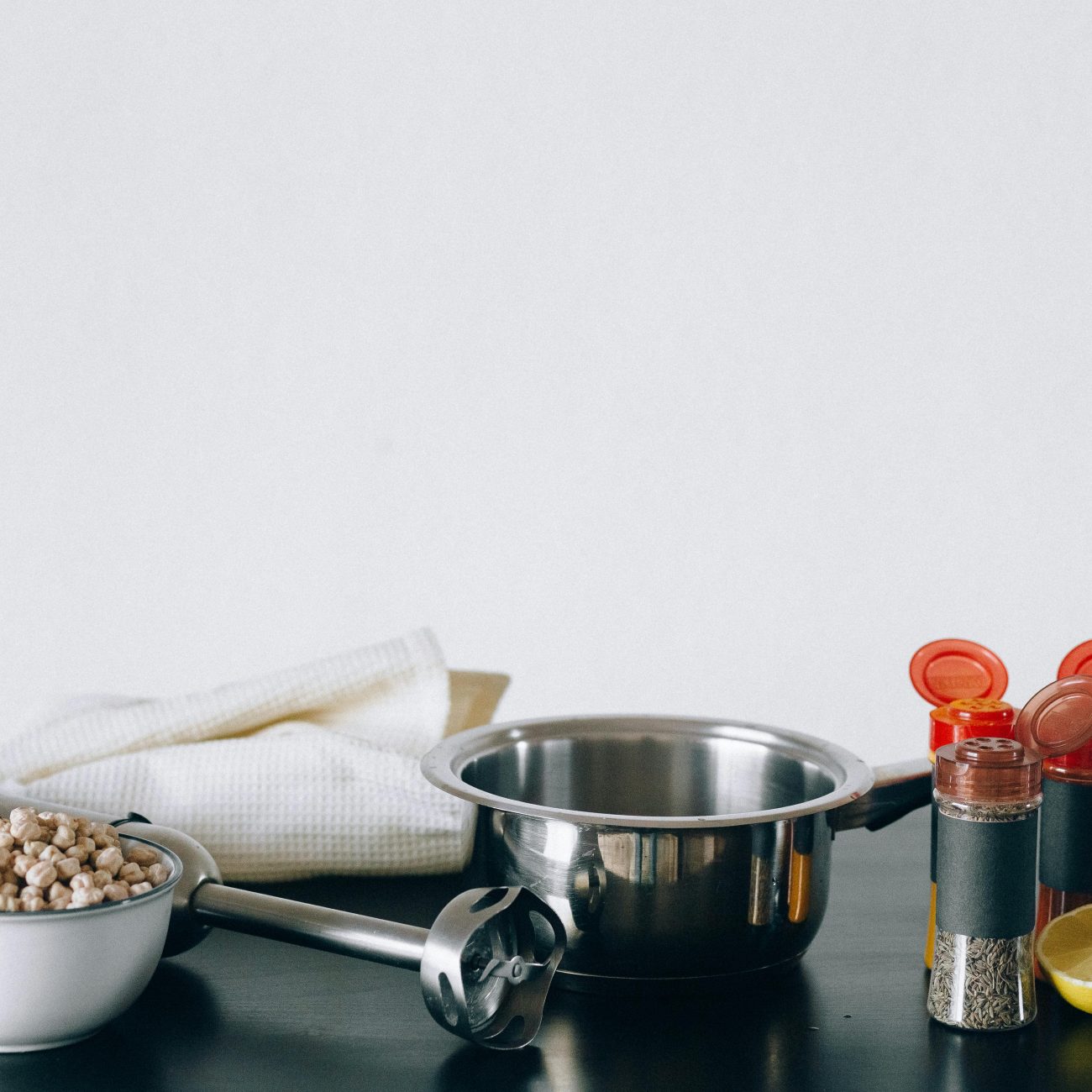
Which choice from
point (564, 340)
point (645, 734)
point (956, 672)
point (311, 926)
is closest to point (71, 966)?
point (311, 926)

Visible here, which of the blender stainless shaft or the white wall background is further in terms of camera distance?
the white wall background

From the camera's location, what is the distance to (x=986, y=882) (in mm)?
705

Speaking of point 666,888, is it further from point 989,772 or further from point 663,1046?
point 989,772

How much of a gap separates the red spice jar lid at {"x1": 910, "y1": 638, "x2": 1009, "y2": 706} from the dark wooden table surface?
18 cm

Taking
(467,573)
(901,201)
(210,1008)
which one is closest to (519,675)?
(467,573)

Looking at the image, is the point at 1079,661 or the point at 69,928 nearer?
the point at 69,928

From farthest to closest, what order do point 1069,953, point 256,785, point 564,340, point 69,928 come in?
1. point 564,340
2. point 256,785
3. point 1069,953
4. point 69,928

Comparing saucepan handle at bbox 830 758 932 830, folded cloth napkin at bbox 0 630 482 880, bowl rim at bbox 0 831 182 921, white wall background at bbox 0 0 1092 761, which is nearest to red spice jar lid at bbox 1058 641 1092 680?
saucepan handle at bbox 830 758 932 830

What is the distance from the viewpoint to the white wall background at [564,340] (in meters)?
2.51

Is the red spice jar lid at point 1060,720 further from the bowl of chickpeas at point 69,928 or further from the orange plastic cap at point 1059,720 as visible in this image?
the bowl of chickpeas at point 69,928

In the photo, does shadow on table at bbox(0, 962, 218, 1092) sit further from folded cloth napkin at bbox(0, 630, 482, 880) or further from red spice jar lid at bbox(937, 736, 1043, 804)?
red spice jar lid at bbox(937, 736, 1043, 804)

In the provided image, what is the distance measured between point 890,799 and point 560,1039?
0.27 metres

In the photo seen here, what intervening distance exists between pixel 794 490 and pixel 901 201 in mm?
606

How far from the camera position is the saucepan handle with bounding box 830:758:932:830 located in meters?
0.82
